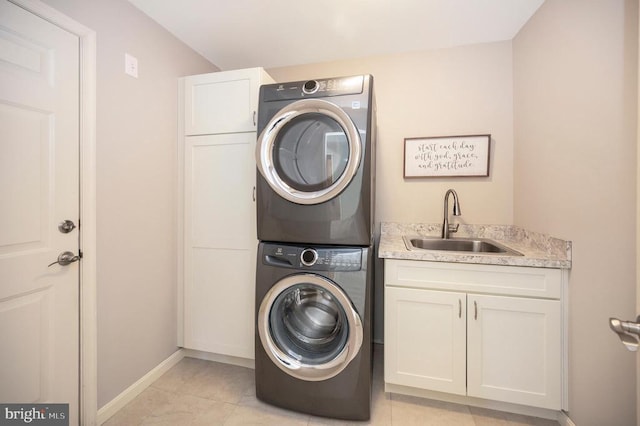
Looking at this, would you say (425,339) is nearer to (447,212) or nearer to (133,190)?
(447,212)

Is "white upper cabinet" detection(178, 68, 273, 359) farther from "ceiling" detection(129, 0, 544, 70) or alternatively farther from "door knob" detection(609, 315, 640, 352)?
"door knob" detection(609, 315, 640, 352)

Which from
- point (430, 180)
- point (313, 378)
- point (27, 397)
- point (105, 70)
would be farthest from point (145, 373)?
point (430, 180)

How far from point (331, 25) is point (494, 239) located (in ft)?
6.41

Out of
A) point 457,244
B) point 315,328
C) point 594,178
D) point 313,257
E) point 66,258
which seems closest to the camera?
point 594,178

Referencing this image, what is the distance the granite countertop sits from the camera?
1317 millimetres

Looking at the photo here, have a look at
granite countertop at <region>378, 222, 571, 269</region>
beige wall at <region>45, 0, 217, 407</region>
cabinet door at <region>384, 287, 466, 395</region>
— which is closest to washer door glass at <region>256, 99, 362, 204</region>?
granite countertop at <region>378, 222, 571, 269</region>

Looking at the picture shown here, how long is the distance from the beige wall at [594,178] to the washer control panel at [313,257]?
3.48 feet

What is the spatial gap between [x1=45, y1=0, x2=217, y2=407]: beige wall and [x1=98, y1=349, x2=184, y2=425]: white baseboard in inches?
1.2

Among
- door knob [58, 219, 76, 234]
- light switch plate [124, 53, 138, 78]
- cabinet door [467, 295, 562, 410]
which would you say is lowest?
cabinet door [467, 295, 562, 410]

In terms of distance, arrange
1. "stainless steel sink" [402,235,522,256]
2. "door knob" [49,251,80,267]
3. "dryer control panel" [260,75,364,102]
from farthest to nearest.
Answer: "stainless steel sink" [402,235,522,256] < "dryer control panel" [260,75,364,102] < "door knob" [49,251,80,267]

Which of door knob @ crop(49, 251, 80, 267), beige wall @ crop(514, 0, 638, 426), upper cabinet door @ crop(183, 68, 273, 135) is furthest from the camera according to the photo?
upper cabinet door @ crop(183, 68, 273, 135)

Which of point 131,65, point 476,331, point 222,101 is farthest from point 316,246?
point 131,65

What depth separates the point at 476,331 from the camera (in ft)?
4.59

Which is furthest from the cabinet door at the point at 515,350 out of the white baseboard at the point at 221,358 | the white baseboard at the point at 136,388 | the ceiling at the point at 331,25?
the white baseboard at the point at 136,388
